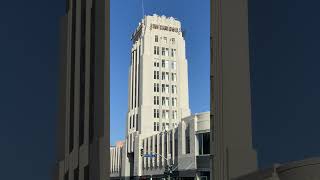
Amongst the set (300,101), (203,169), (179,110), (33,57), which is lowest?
(203,169)

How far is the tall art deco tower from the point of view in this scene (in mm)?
25250

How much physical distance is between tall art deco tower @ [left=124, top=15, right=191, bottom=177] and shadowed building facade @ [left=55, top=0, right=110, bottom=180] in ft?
76.2

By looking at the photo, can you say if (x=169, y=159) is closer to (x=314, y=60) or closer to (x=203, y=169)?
(x=203, y=169)

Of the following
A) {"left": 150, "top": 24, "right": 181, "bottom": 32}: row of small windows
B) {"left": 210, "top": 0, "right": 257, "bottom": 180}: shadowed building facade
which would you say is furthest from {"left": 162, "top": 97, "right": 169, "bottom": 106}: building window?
{"left": 210, "top": 0, "right": 257, "bottom": 180}: shadowed building facade

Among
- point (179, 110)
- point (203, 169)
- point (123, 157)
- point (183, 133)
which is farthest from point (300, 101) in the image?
point (123, 157)

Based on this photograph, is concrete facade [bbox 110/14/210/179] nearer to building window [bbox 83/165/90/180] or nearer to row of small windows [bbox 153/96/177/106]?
row of small windows [bbox 153/96/177/106]

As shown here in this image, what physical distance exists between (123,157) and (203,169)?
385 inches

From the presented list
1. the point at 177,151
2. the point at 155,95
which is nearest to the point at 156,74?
the point at 155,95

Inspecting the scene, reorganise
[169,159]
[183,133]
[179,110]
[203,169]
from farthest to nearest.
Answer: [179,110], [169,159], [183,133], [203,169]

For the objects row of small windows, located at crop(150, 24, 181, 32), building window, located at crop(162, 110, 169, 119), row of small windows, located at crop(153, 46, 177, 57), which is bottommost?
building window, located at crop(162, 110, 169, 119)

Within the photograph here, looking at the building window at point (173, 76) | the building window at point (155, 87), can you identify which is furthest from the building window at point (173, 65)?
the building window at point (155, 87)

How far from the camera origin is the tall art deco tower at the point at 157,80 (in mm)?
25250

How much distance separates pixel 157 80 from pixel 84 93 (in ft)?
83.4

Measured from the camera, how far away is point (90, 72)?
151 cm
